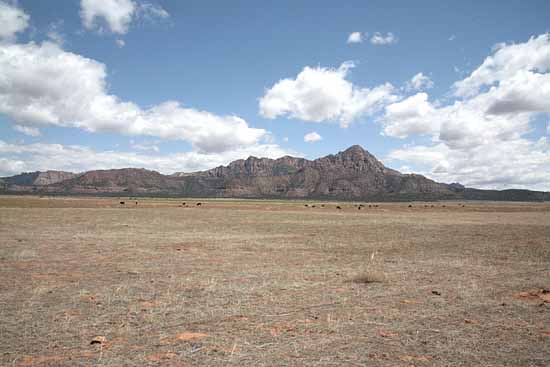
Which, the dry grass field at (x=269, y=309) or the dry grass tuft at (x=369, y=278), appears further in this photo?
the dry grass tuft at (x=369, y=278)

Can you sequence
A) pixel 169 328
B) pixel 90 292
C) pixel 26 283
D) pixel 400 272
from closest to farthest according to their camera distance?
pixel 169 328, pixel 90 292, pixel 26 283, pixel 400 272

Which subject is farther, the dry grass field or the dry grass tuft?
the dry grass tuft

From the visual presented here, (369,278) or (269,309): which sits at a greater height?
(369,278)

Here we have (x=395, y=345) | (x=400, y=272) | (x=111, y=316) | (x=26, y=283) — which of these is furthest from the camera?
(x=400, y=272)

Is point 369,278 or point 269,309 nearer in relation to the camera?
point 269,309

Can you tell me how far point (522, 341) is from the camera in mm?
6676

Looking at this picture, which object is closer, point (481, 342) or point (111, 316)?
point (481, 342)

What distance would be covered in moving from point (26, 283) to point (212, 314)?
6.28 metres

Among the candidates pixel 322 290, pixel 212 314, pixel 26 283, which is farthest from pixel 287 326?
pixel 26 283

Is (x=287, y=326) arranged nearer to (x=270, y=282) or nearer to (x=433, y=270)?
(x=270, y=282)

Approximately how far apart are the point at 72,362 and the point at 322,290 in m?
6.42

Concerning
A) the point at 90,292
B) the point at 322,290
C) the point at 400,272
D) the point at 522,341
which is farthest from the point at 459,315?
the point at 90,292

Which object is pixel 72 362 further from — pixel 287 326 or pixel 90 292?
pixel 90 292

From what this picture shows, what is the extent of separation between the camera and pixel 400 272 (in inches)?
522
